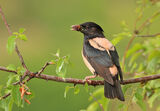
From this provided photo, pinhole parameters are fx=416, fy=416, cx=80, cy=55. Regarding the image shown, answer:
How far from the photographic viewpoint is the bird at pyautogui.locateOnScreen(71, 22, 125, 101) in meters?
4.24

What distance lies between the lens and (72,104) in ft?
32.0

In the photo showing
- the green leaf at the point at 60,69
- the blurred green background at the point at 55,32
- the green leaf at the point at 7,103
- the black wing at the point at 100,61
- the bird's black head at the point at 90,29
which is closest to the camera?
the green leaf at the point at 60,69

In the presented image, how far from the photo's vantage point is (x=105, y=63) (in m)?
4.59

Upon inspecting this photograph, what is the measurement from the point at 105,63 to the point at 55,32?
30.4 feet

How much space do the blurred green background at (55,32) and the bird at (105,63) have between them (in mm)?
4678

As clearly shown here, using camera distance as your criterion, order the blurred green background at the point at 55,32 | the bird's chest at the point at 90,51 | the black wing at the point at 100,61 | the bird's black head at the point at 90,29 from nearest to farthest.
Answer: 1. the black wing at the point at 100,61
2. the bird's chest at the point at 90,51
3. the bird's black head at the point at 90,29
4. the blurred green background at the point at 55,32

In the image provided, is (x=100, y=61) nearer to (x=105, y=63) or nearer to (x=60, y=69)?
(x=105, y=63)

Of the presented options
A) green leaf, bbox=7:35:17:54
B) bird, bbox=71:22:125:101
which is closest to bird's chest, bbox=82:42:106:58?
bird, bbox=71:22:125:101

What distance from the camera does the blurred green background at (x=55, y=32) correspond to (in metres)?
10.2

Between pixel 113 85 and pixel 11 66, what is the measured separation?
1234 millimetres

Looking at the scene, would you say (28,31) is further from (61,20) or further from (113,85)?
(113,85)

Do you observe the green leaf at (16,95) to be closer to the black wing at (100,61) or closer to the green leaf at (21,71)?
the green leaf at (21,71)

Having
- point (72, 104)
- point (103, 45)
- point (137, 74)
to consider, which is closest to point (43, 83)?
point (72, 104)

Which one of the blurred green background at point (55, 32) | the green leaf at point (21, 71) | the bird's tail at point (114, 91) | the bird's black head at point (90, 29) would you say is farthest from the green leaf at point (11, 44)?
the blurred green background at point (55, 32)
